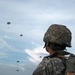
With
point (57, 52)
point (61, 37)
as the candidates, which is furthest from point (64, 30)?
point (57, 52)

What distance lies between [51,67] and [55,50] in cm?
82

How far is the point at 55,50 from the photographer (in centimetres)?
1050

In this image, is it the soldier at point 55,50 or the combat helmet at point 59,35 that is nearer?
the soldier at point 55,50

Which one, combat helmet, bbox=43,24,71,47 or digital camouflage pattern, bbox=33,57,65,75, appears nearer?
digital camouflage pattern, bbox=33,57,65,75

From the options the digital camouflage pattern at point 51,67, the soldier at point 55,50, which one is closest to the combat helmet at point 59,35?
the soldier at point 55,50

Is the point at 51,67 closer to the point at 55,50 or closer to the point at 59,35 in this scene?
the point at 55,50

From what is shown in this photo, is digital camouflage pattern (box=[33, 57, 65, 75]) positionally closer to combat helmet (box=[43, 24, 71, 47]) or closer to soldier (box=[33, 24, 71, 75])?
soldier (box=[33, 24, 71, 75])

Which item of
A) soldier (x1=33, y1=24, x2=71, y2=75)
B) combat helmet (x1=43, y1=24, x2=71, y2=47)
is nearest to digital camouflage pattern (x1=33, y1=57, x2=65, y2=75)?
soldier (x1=33, y1=24, x2=71, y2=75)

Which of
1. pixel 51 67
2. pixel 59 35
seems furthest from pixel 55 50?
pixel 51 67

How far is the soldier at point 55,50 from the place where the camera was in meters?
9.97

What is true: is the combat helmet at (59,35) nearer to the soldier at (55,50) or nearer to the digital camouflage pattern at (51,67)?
the soldier at (55,50)

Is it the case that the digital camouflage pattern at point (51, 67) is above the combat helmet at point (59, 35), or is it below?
below

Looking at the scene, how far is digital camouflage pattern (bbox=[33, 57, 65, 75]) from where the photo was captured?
9.88 m

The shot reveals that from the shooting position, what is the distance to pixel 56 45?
34.8ft
